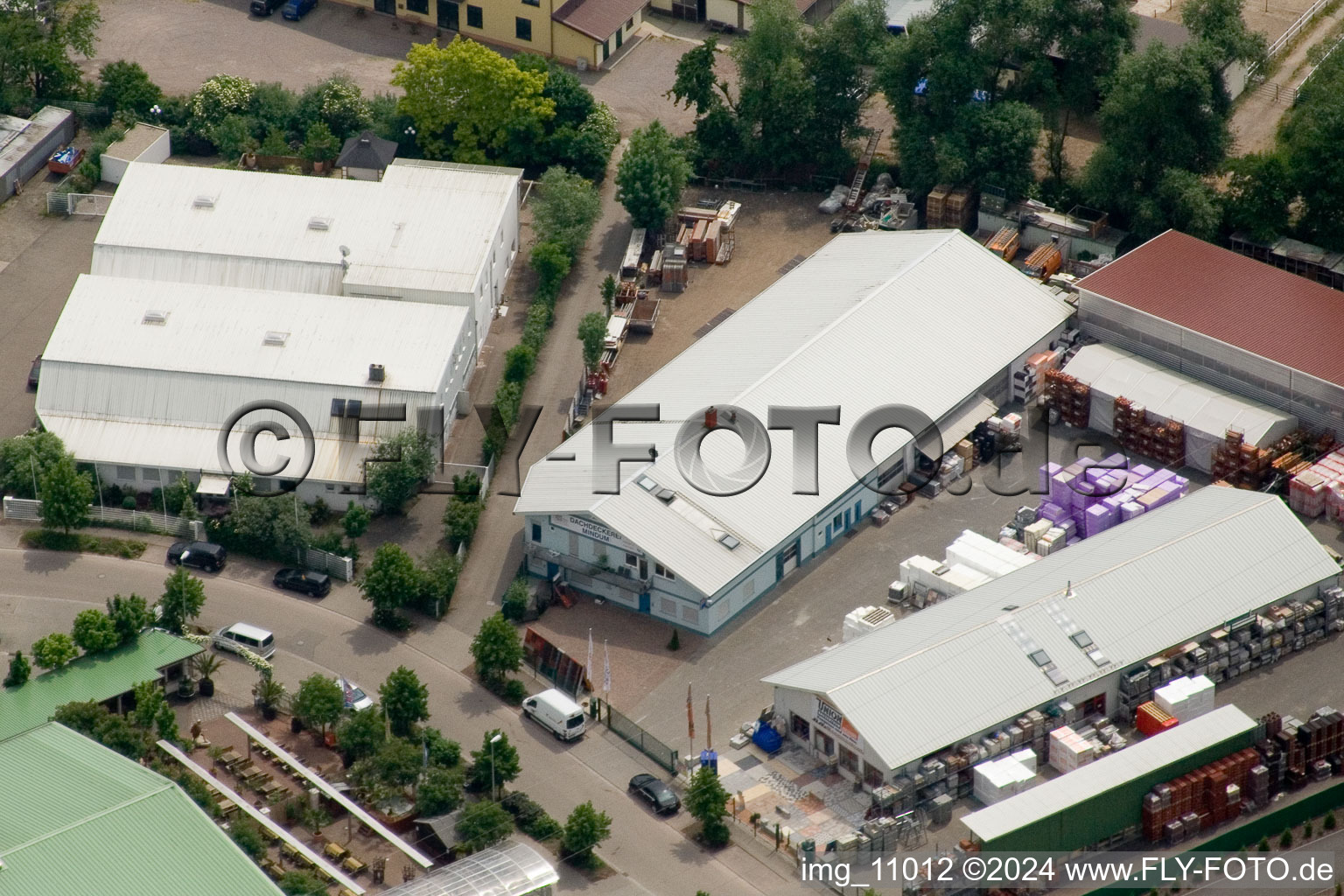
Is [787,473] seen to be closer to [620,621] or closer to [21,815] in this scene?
[620,621]

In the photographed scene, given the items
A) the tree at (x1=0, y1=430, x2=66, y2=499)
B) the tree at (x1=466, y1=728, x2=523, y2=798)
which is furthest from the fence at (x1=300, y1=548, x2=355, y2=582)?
the tree at (x1=466, y1=728, x2=523, y2=798)

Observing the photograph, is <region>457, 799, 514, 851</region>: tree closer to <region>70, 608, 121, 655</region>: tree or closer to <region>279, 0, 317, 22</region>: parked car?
<region>70, 608, 121, 655</region>: tree

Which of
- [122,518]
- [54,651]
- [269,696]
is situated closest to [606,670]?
[269,696]

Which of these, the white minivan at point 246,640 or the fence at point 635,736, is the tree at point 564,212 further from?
the fence at point 635,736

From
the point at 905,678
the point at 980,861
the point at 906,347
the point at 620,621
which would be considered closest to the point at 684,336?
the point at 906,347

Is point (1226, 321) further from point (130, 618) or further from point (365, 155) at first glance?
point (130, 618)

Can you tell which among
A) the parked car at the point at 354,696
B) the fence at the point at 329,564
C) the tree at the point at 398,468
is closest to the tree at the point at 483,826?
the parked car at the point at 354,696

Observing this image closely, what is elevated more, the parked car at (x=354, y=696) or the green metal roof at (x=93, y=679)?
the green metal roof at (x=93, y=679)
